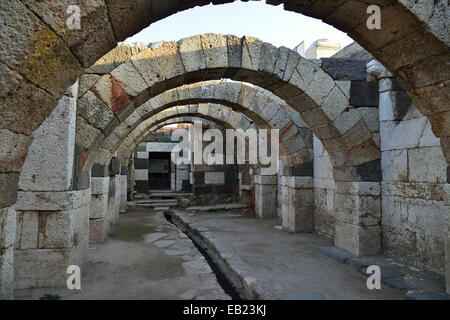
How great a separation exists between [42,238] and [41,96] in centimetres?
205

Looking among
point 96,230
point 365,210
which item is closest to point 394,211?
point 365,210

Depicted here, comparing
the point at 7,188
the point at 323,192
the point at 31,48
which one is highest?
the point at 31,48

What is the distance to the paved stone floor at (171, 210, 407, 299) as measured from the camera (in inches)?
117

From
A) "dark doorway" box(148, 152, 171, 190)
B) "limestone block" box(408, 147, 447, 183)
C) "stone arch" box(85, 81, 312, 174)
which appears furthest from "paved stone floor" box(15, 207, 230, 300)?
"dark doorway" box(148, 152, 171, 190)

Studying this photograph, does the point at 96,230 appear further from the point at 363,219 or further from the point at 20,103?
the point at 363,219

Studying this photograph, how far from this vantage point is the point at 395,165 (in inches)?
158

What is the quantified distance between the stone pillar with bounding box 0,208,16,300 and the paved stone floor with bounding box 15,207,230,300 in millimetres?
1054

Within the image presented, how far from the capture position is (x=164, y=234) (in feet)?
20.4

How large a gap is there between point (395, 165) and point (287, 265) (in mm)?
1948

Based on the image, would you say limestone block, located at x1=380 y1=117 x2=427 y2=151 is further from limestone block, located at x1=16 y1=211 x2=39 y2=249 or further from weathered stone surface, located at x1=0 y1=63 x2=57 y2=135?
limestone block, located at x1=16 y1=211 x2=39 y2=249

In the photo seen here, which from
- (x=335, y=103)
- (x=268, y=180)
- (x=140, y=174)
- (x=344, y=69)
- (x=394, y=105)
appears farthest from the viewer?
(x=140, y=174)

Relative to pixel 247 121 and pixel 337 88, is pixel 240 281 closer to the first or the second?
pixel 337 88

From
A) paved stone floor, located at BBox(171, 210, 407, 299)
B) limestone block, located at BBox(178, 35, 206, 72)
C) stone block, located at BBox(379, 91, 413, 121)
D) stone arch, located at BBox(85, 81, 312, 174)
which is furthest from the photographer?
stone arch, located at BBox(85, 81, 312, 174)

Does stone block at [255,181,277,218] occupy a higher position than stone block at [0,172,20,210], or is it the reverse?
stone block at [0,172,20,210]
